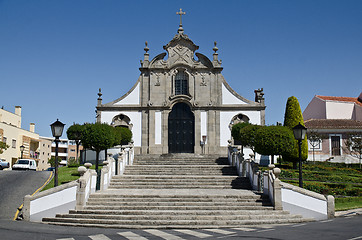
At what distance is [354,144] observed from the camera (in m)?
32.9

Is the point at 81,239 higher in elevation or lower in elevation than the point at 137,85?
lower

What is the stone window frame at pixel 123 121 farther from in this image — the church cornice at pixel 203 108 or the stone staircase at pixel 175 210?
the stone staircase at pixel 175 210

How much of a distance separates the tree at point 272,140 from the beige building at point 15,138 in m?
33.4

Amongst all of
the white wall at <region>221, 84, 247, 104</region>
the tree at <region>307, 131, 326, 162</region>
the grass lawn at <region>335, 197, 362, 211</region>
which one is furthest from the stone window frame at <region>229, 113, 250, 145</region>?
the grass lawn at <region>335, 197, 362, 211</region>

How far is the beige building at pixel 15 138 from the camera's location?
46.4 m

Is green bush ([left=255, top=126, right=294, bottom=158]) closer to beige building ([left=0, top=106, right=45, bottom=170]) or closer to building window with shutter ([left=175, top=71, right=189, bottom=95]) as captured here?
building window with shutter ([left=175, top=71, right=189, bottom=95])

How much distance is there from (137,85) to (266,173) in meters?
16.9

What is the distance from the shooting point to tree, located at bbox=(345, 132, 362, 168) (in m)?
32.1

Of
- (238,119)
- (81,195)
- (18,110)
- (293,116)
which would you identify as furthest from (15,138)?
(81,195)

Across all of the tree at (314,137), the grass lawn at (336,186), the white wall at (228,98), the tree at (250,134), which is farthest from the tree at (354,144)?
the tree at (250,134)

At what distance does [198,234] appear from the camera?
10406mm

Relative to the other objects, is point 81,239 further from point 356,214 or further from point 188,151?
point 188,151

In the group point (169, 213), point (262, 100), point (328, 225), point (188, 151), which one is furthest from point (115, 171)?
point (262, 100)

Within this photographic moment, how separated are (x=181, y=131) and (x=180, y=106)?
1.98 metres
